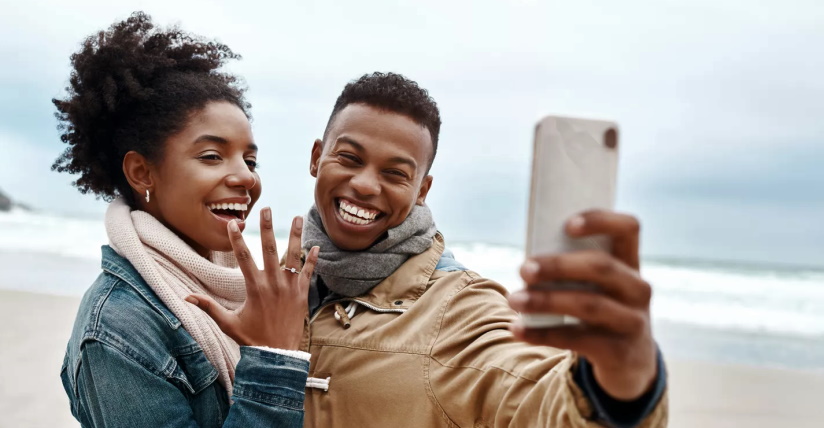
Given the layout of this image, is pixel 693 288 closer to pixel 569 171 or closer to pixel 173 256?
pixel 173 256

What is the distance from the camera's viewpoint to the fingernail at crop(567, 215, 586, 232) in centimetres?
112

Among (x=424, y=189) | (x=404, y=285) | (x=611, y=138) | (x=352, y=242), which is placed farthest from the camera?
(x=424, y=189)

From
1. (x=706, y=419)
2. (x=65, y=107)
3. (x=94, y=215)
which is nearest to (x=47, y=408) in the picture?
(x=65, y=107)

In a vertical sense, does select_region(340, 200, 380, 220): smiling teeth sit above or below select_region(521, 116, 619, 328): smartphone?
below

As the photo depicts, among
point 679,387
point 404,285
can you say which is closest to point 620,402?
point 404,285

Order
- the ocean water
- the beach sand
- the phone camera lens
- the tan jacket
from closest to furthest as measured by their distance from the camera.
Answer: the phone camera lens, the tan jacket, the beach sand, the ocean water

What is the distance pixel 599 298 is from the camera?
44.8 inches

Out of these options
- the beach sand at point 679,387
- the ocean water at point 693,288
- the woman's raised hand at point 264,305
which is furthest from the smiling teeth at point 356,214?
the ocean water at point 693,288

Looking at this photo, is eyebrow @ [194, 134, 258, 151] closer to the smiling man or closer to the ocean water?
the smiling man

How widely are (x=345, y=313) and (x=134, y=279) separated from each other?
0.67 meters

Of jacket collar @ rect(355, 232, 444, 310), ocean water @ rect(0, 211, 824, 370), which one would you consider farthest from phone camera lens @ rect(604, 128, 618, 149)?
ocean water @ rect(0, 211, 824, 370)

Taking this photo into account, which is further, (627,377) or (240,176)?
(240,176)

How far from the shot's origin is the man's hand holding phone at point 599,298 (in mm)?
1121

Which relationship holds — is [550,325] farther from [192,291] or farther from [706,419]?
[706,419]
